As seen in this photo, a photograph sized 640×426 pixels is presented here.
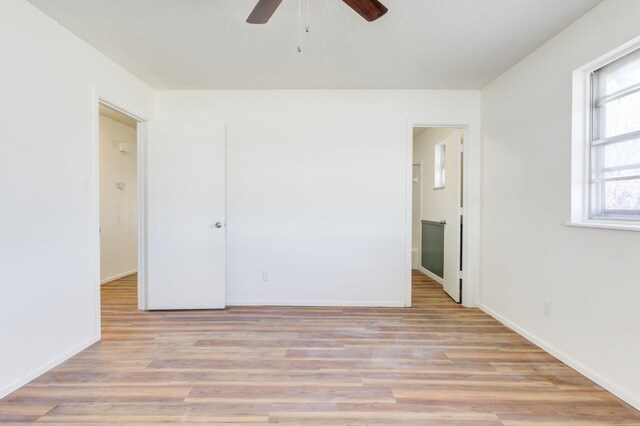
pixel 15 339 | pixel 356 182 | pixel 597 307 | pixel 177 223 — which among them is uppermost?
pixel 356 182

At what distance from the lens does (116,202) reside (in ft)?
15.2

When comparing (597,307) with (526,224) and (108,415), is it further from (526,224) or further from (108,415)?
(108,415)

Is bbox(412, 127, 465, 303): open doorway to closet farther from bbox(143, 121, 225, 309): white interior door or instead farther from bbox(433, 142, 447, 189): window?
bbox(143, 121, 225, 309): white interior door

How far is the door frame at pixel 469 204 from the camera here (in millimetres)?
3314

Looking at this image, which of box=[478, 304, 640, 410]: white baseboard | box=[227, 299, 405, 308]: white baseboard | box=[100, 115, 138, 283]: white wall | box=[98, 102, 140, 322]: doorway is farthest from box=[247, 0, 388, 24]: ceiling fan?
box=[100, 115, 138, 283]: white wall

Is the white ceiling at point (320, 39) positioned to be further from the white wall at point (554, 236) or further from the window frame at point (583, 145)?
the window frame at point (583, 145)

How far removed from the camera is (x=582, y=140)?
2.12 m

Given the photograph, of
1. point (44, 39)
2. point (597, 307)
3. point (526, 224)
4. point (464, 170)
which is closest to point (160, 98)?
point (44, 39)

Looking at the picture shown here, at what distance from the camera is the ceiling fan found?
58.3 inches

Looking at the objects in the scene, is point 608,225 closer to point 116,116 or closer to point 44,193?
point 44,193

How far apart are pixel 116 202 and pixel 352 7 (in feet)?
15.0

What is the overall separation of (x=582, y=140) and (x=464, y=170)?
1.28 m

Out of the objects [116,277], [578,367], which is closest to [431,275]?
[578,367]

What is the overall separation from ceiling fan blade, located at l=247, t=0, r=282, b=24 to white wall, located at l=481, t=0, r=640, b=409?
6.56 feet
